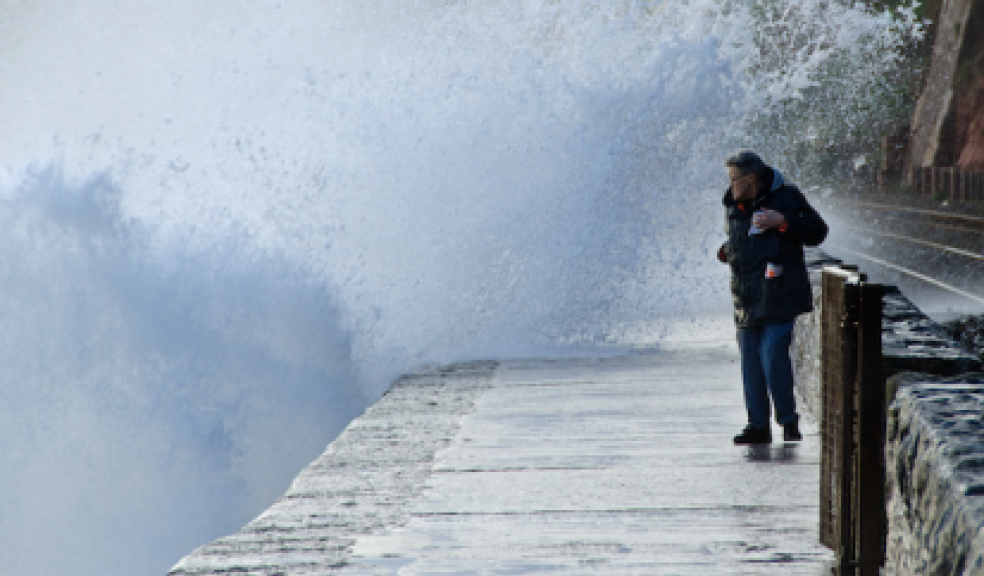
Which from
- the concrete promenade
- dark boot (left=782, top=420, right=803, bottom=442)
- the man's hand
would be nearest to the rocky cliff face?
the concrete promenade

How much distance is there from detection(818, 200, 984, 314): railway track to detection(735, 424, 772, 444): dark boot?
15162mm

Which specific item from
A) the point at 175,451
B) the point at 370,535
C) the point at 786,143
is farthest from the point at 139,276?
the point at 786,143

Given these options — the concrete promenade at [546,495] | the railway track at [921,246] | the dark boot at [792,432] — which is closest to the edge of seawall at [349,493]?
the concrete promenade at [546,495]

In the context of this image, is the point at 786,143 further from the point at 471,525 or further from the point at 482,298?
the point at 471,525

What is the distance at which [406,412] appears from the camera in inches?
229

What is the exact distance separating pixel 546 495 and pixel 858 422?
1676 millimetres

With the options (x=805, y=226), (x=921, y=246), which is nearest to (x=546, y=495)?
(x=805, y=226)

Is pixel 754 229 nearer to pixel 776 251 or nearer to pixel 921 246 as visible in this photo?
pixel 776 251

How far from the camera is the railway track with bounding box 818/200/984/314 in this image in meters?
18.6

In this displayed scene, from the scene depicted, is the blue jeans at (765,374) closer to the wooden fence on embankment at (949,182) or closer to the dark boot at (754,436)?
the dark boot at (754,436)

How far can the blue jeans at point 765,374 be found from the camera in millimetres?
4676

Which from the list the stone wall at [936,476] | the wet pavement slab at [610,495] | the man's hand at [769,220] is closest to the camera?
the stone wall at [936,476]

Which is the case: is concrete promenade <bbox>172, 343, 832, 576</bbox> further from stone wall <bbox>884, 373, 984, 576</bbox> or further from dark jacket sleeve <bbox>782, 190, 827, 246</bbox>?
dark jacket sleeve <bbox>782, 190, 827, 246</bbox>

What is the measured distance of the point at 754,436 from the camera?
4.75 metres
